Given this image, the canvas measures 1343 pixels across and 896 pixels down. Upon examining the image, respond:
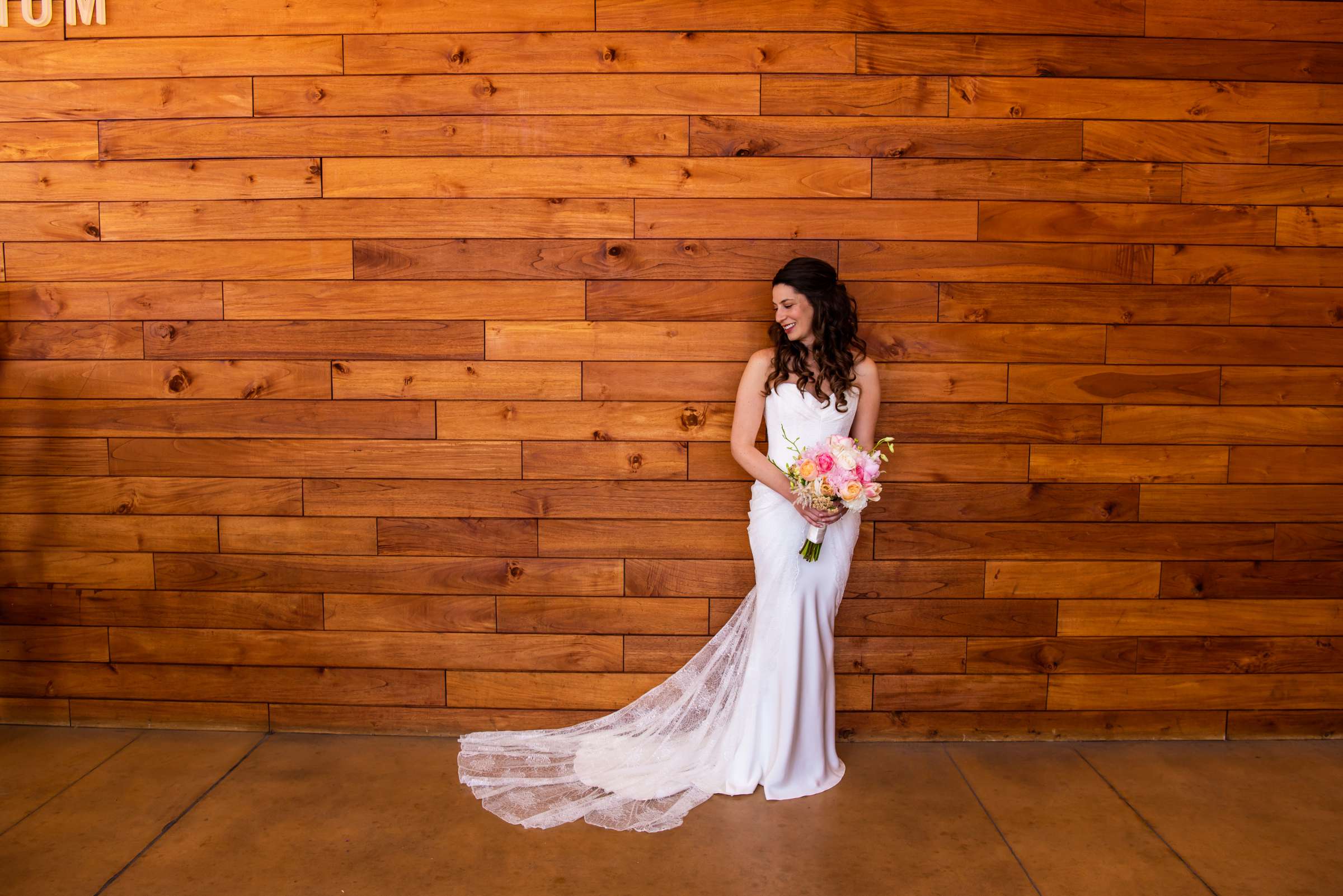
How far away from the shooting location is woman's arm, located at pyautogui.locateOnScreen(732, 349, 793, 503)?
3.00m

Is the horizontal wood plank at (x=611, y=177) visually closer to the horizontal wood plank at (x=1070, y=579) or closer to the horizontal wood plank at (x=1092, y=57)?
the horizontal wood plank at (x=1092, y=57)

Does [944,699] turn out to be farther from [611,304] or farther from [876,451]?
[611,304]

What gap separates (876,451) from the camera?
9.09 feet

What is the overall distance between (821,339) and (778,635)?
1015 mm

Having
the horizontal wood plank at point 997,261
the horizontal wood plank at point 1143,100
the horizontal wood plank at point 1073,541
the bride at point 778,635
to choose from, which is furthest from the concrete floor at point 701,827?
the horizontal wood plank at point 1143,100

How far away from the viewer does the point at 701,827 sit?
9.19ft

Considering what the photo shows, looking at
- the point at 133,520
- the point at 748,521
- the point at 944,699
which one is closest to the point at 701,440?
the point at 748,521

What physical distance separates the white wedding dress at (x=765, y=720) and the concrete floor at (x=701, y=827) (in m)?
0.10

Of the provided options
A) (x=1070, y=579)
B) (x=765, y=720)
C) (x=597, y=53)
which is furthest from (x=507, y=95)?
(x=1070, y=579)

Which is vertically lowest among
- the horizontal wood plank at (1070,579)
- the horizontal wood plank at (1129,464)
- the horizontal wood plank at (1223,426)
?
the horizontal wood plank at (1070,579)

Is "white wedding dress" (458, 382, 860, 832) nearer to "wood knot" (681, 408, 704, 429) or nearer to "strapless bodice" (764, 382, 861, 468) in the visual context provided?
"strapless bodice" (764, 382, 861, 468)

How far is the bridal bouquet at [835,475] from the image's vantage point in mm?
2678

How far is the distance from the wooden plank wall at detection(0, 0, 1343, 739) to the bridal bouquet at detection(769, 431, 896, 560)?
556 millimetres

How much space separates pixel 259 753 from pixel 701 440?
199 centimetres
